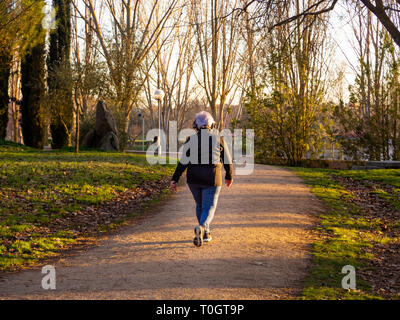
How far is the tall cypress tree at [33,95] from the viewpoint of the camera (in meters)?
24.6

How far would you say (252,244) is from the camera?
23.6 feet

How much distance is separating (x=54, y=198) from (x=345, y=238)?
662 centimetres

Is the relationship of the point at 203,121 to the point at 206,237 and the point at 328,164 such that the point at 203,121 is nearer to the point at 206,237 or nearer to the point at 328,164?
the point at 206,237

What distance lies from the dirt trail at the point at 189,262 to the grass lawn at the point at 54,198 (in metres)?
0.83

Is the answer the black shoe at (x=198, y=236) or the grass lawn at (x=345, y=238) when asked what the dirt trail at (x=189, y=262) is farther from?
the grass lawn at (x=345, y=238)

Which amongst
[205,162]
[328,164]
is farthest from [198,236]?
[328,164]

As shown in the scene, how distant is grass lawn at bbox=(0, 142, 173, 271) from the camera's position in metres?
7.41

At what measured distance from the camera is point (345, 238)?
7.97 meters

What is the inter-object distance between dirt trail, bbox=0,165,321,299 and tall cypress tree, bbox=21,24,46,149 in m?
17.2

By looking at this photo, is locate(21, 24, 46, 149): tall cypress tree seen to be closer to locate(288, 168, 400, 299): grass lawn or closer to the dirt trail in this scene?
locate(288, 168, 400, 299): grass lawn

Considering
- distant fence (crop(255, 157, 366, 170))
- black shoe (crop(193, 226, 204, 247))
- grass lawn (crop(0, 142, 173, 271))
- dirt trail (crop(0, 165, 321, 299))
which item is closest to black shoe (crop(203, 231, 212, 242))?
dirt trail (crop(0, 165, 321, 299))

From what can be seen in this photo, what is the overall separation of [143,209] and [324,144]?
13.3 m
